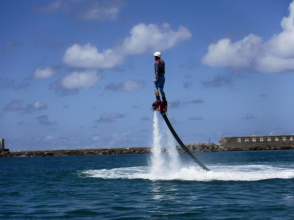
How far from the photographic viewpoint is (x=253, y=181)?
24328 mm

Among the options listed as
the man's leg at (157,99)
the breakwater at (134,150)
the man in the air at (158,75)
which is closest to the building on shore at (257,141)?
the breakwater at (134,150)

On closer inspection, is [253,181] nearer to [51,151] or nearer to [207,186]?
[207,186]

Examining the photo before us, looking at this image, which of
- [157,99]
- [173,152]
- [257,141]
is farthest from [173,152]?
[257,141]

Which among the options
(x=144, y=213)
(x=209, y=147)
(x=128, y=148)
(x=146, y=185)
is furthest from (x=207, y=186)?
(x=128, y=148)

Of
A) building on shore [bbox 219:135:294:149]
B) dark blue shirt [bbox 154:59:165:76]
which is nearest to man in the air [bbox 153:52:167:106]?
dark blue shirt [bbox 154:59:165:76]

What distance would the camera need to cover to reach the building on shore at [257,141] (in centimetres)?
12325

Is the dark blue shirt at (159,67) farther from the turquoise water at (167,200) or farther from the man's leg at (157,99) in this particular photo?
the turquoise water at (167,200)

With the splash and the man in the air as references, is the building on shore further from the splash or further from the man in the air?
the man in the air

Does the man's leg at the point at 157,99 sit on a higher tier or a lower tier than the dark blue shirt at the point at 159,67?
lower

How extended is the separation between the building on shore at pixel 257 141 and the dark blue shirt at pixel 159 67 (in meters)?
103

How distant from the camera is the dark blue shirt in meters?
22.8

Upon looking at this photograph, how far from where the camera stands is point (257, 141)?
124 m

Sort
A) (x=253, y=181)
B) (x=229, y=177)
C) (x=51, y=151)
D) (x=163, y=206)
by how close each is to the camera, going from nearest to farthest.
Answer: (x=163, y=206) < (x=253, y=181) < (x=229, y=177) < (x=51, y=151)

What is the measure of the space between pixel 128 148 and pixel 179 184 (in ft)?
436
